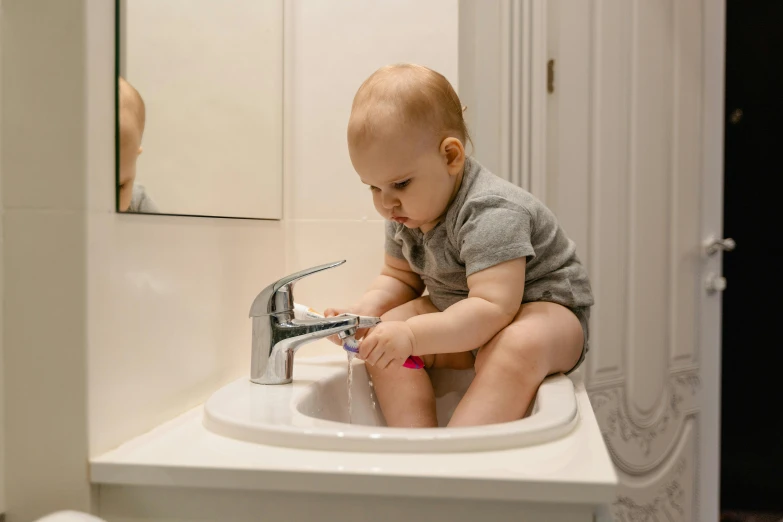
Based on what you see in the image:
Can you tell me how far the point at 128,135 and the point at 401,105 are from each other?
36 centimetres

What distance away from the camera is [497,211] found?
923 millimetres

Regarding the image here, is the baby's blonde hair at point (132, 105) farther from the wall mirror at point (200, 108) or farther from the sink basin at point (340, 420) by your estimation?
the sink basin at point (340, 420)

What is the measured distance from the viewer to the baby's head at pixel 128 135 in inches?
28.0

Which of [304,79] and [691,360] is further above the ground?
[304,79]

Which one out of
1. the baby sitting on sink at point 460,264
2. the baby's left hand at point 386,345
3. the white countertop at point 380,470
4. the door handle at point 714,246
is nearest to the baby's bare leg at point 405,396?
the baby sitting on sink at point 460,264

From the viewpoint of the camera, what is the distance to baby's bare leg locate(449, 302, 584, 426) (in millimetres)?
833

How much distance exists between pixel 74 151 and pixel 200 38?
0.40 metres

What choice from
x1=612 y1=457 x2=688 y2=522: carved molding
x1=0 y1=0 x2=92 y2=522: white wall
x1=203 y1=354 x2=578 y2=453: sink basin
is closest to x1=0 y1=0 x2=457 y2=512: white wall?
x1=0 y1=0 x2=92 y2=522: white wall

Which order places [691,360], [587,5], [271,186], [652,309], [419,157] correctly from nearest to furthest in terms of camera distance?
1. [419,157]
2. [271,186]
3. [587,5]
4. [652,309]
5. [691,360]

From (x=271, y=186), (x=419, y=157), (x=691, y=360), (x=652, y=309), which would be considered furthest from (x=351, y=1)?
(x=691, y=360)

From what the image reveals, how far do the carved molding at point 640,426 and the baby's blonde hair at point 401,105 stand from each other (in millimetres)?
878

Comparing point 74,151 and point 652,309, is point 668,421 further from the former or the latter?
point 74,151

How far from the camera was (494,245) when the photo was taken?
0.90m

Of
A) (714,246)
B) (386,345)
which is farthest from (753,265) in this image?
(386,345)
